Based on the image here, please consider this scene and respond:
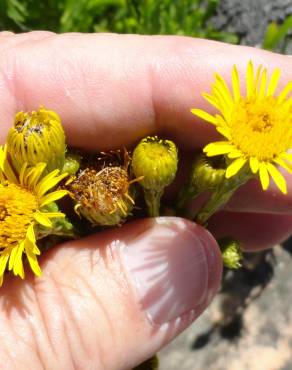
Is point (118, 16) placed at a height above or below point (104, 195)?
above

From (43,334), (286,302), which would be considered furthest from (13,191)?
(286,302)

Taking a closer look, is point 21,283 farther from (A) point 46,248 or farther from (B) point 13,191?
(B) point 13,191

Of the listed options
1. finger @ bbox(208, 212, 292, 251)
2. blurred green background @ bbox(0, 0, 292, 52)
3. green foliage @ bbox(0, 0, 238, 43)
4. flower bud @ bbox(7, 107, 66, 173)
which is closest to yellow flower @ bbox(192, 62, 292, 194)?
flower bud @ bbox(7, 107, 66, 173)

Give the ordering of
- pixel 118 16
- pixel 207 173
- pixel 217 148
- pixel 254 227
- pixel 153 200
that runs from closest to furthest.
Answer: pixel 217 148
pixel 207 173
pixel 153 200
pixel 254 227
pixel 118 16

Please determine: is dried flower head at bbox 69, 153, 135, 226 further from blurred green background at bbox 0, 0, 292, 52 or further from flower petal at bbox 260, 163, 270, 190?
blurred green background at bbox 0, 0, 292, 52

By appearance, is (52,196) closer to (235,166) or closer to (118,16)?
(235,166)

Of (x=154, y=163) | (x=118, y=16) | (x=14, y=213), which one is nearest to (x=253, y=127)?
(x=154, y=163)

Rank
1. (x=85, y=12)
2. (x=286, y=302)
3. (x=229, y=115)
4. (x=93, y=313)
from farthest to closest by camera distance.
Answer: (x=286, y=302), (x=85, y=12), (x=93, y=313), (x=229, y=115)
